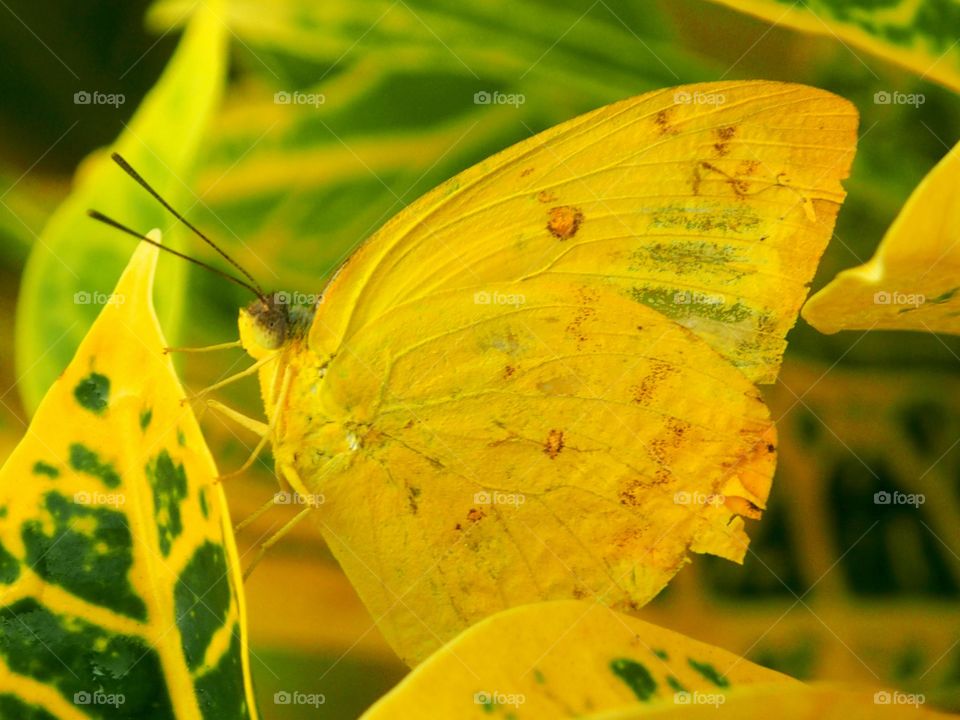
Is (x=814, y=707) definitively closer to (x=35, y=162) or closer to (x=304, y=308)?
(x=304, y=308)

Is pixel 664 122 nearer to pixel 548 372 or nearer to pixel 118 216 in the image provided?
pixel 548 372

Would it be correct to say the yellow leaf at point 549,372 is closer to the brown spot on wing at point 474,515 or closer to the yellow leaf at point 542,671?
the brown spot on wing at point 474,515

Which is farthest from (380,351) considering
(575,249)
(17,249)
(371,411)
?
(17,249)

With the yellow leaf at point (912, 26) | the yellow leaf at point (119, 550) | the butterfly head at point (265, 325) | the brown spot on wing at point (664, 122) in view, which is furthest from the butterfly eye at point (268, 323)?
the yellow leaf at point (912, 26)

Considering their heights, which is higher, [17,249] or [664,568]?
[17,249]

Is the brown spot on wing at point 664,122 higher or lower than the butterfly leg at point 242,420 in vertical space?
higher

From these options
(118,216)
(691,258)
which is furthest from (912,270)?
(118,216)
